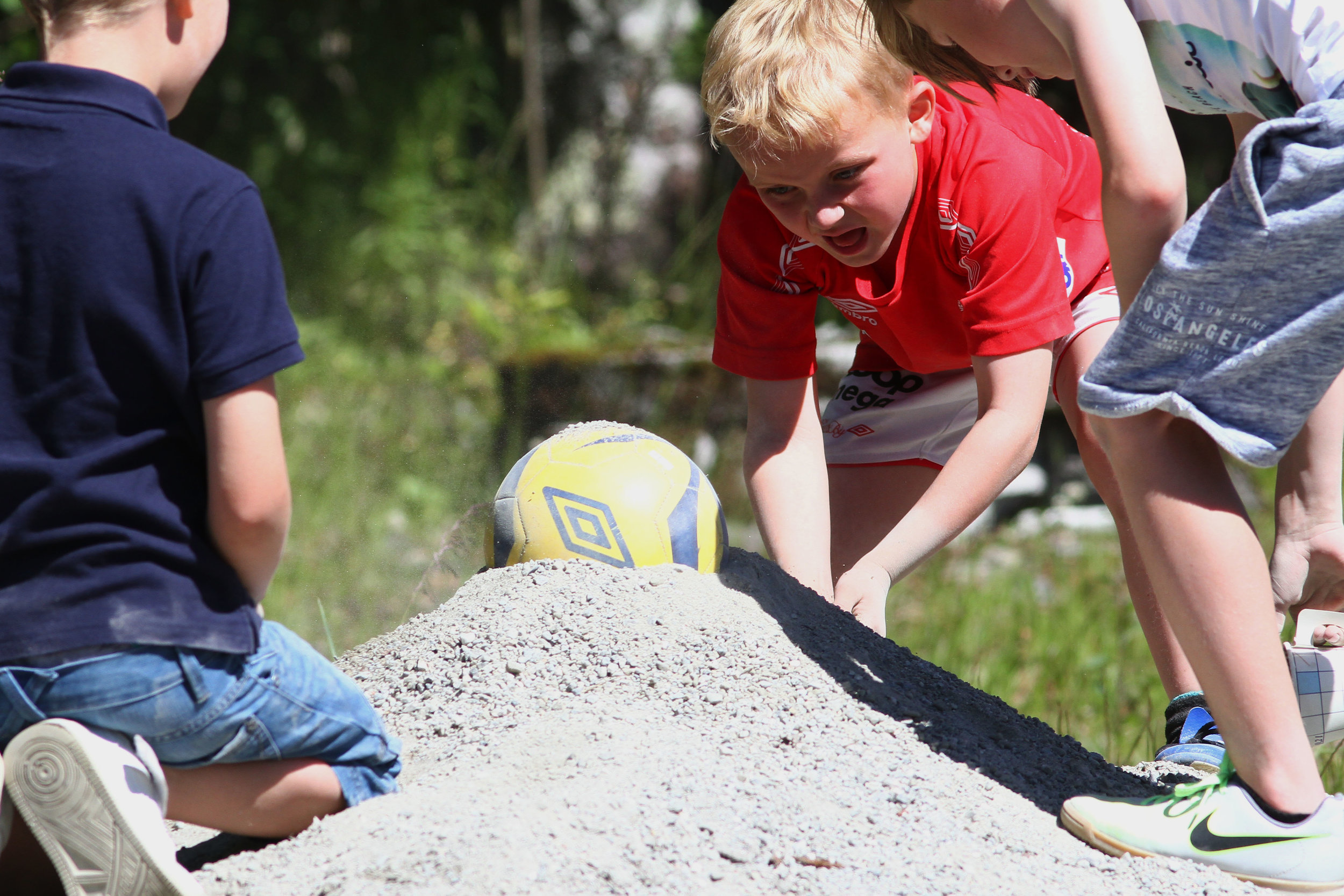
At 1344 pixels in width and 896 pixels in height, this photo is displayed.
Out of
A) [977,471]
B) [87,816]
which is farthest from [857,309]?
[87,816]

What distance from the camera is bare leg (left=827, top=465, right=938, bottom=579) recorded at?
3.45 meters

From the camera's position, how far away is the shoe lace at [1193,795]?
1887 millimetres

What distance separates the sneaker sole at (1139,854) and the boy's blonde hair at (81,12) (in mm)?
1860

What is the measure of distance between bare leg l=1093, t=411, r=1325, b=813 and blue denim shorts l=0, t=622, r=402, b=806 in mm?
1252

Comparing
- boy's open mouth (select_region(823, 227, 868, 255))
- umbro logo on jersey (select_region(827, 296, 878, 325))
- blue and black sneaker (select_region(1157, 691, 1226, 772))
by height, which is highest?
boy's open mouth (select_region(823, 227, 868, 255))

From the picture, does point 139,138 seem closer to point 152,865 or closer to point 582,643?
point 152,865

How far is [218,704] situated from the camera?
174 cm

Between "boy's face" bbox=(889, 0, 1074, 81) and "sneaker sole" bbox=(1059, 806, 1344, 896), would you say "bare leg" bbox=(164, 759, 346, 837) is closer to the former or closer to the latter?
"sneaker sole" bbox=(1059, 806, 1344, 896)

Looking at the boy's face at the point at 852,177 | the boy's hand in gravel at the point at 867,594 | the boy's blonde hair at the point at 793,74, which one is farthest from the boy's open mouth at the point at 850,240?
the boy's hand in gravel at the point at 867,594

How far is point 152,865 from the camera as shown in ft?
5.24

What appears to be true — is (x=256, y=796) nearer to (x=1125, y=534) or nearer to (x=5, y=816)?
(x=5, y=816)

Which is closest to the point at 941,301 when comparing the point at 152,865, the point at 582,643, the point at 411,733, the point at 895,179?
the point at 895,179

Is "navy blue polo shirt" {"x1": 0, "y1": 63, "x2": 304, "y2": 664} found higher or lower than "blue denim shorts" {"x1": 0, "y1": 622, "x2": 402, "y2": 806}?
higher

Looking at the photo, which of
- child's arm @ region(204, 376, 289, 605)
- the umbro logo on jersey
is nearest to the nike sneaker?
child's arm @ region(204, 376, 289, 605)
